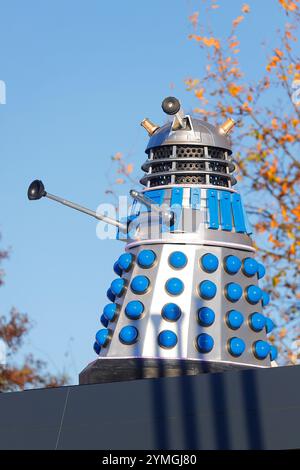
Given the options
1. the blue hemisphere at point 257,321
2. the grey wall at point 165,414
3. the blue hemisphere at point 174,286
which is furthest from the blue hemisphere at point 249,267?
the grey wall at point 165,414

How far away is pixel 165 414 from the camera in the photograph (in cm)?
1018

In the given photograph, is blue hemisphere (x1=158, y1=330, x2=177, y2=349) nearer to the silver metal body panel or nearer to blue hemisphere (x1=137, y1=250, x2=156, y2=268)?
the silver metal body panel

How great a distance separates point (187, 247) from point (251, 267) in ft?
2.73

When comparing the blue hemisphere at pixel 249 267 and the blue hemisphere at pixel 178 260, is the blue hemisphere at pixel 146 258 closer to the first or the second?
the blue hemisphere at pixel 178 260

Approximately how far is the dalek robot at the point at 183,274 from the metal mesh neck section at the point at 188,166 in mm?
13

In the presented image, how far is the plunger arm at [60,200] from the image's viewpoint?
13086mm

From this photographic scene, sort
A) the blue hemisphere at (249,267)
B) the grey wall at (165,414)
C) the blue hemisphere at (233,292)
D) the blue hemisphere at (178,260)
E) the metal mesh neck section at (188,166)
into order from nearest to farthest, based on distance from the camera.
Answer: the grey wall at (165,414)
the blue hemisphere at (233,292)
the blue hemisphere at (178,260)
the blue hemisphere at (249,267)
the metal mesh neck section at (188,166)

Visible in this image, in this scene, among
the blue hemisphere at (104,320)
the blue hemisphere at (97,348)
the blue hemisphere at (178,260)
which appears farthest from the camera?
the blue hemisphere at (104,320)

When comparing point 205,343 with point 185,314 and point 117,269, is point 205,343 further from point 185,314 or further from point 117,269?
point 117,269

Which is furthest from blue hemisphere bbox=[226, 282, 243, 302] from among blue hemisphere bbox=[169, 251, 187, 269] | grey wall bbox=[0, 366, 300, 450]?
grey wall bbox=[0, 366, 300, 450]

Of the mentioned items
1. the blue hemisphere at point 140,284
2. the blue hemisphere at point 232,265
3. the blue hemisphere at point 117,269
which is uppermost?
the blue hemisphere at point 117,269

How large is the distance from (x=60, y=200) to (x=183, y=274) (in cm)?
195

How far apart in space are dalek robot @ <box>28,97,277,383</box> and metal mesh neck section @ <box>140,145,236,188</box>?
0.5 inches
